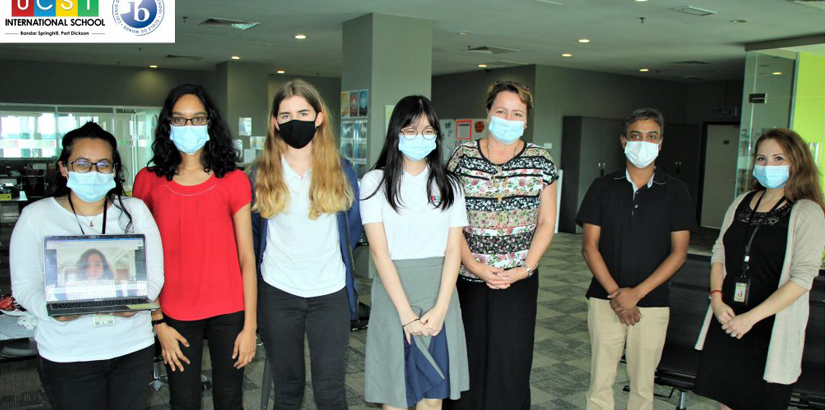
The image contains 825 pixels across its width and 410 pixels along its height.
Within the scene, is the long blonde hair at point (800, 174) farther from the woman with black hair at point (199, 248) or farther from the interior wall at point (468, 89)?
the interior wall at point (468, 89)

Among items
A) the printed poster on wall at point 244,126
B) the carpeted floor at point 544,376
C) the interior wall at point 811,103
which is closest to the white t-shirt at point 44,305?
the carpeted floor at point 544,376

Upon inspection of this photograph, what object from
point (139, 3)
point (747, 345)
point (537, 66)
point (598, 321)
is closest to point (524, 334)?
point (598, 321)

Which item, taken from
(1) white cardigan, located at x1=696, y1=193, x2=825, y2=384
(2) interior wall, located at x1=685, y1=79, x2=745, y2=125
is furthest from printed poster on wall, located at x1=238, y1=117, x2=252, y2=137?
(1) white cardigan, located at x1=696, y1=193, x2=825, y2=384

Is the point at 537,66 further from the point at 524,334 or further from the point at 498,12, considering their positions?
the point at 524,334

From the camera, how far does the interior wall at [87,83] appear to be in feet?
40.5

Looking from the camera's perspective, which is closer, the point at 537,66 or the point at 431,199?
the point at 431,199

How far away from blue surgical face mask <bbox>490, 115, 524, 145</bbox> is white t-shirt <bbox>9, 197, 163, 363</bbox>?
144 cm

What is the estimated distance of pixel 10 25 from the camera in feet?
15.9

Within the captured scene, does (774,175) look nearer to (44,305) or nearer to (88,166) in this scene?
(88,166)

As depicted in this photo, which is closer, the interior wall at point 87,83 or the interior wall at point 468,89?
the interior wall at point 468,89

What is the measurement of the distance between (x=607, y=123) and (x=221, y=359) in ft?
36.0

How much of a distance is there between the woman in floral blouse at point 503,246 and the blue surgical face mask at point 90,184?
136 centimetres

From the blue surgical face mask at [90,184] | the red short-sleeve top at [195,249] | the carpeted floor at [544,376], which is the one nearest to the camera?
the blue surgical face mask at [90,184]

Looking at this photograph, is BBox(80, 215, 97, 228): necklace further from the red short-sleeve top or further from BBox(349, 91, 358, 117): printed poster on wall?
BBox(349, 91, 358, 117): printed poster on wall
